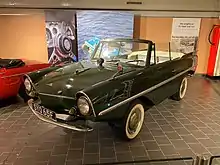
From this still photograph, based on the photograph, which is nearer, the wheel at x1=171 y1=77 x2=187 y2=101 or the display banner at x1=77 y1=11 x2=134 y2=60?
the wheel at x1=171 y1=77 x2=187 y2=101

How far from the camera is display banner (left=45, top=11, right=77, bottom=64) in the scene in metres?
6.22

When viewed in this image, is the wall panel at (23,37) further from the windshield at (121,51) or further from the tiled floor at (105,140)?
the windshield at (121,51)

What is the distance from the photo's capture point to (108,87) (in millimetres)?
2738

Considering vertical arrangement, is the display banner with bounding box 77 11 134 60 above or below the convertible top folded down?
above

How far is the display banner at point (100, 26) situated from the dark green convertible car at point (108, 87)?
2.37 m

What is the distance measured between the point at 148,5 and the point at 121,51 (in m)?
3.14

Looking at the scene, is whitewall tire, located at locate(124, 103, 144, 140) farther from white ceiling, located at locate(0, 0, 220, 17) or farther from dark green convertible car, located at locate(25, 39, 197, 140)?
white ceiling, located at locate(0, 0, 220, 17)

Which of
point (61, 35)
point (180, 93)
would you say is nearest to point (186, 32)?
point (180, 93)

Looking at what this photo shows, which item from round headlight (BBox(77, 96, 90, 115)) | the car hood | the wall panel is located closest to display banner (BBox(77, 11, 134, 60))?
the wall panel

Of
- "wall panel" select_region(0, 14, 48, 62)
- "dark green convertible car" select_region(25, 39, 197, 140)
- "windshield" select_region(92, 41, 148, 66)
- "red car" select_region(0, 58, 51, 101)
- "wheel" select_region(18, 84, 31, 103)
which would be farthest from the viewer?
"wall panel" select_region(0, 14, 48, 62)

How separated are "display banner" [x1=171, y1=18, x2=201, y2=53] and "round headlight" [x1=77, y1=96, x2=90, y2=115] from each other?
4693 mm

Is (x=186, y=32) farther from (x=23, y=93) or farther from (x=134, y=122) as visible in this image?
(x=23, y=93)

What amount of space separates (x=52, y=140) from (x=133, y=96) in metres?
1.27

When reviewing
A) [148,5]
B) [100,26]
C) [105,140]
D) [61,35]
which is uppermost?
[148,5]
